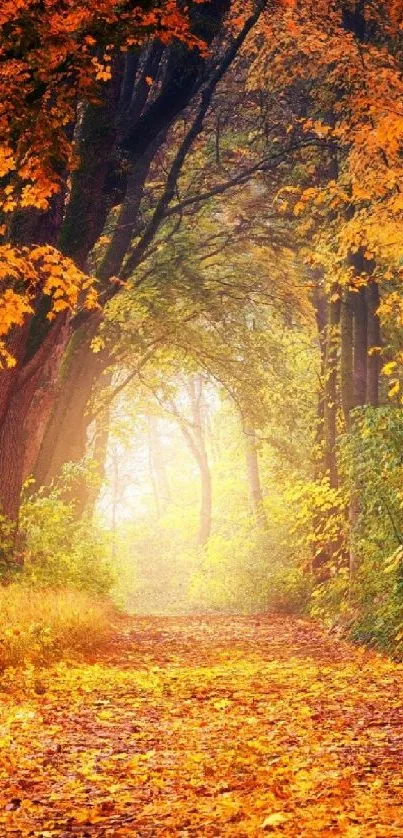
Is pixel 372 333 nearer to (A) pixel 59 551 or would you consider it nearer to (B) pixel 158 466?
(A) pixel 59 551

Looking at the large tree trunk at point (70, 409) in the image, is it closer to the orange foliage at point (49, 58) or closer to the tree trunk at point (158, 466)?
the orange foliage at point (49, 58)

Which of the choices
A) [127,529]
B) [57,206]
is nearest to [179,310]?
[57,206]

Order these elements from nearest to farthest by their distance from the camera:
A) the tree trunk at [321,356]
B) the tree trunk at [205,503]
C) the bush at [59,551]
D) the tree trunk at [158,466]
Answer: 1. the bush at [59,551]
2. the tree trunk at [321,356]
3. the tree trunk at [205,503]
4. the tree trunk at [158,466]

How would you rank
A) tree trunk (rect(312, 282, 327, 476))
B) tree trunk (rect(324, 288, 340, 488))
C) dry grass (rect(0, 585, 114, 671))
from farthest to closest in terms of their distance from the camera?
tree trunk (rect(312, 282, 327, 476)) < tree trunk (rect(324, 288, 340, 488)) < dry grass (rect(0, 585, 114, 671))

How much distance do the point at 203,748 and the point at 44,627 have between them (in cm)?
424

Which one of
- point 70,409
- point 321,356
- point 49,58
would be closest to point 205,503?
point 70,409

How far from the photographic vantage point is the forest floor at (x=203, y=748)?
4887 millimetres

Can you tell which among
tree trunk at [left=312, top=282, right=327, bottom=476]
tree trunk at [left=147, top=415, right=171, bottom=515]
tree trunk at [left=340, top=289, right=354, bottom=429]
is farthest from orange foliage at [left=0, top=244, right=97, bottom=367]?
tree trunk at [left=147, top=415, right=171, bottom=515]

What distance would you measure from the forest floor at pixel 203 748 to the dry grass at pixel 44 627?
31 cm

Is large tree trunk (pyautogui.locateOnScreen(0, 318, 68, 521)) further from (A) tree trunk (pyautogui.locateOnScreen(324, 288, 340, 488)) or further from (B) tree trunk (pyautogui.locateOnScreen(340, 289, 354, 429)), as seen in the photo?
(A) tree trunk (pyautogui.locateOnScreen(324, 288, 340, 488))

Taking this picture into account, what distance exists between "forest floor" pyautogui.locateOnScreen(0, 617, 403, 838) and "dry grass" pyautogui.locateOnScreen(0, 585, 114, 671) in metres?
0.31

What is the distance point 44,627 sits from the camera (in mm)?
10609

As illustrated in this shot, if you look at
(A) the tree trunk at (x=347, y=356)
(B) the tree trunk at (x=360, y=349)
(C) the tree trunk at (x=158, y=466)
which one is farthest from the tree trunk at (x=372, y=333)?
(C) the tree trunk at (x=158, y=466)

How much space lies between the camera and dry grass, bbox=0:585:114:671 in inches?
382
